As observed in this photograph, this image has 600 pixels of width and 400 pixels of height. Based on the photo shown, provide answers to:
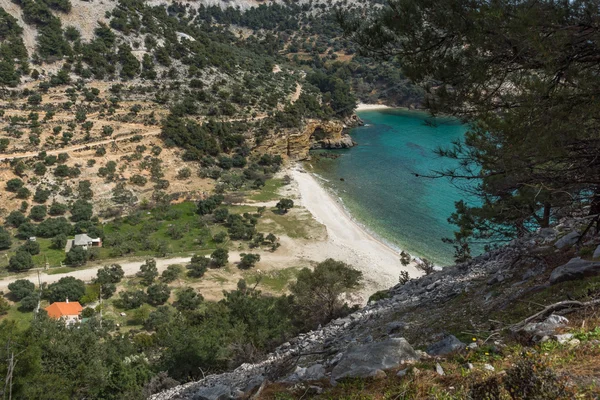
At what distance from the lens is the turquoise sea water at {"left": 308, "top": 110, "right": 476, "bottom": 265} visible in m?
33.0

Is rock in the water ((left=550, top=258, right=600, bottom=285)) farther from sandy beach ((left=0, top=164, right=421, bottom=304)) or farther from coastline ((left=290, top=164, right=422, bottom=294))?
coastline ((left=290, top=164, right=422, bottom=294))

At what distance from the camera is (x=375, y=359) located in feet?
16.1

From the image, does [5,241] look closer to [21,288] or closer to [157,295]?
[21,288]

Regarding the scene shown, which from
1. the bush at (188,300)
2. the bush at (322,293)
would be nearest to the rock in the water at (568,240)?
the bush at (322,293)

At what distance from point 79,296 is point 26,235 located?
35.5ft

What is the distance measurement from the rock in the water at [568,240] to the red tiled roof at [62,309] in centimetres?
2160

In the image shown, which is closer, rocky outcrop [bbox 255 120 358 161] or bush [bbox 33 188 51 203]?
bush [bbox 33 188 51 203]

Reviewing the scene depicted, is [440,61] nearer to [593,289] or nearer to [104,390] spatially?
[593,289]

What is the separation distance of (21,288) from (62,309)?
3763 mm

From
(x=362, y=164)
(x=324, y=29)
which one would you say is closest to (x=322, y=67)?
(x=324, y=29)

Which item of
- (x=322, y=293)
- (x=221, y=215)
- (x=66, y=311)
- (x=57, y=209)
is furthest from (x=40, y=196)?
(x=322, y=293)

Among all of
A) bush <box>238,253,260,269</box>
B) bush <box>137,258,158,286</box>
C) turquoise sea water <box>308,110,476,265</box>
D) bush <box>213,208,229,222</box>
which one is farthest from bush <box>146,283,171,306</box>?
turquoise sea water <box>308,110,476,265</box>

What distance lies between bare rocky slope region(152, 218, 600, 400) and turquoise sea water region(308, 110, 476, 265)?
405 inches

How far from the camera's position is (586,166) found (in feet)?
20.1
